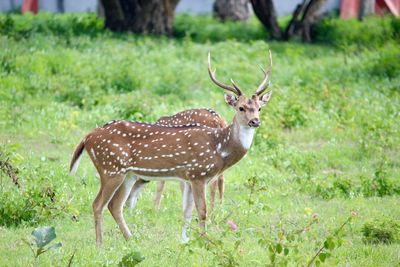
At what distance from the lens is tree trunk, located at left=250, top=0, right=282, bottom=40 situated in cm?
2528

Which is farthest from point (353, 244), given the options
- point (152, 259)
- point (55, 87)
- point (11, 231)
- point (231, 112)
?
point (55, 87)

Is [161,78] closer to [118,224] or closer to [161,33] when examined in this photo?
[161,33]

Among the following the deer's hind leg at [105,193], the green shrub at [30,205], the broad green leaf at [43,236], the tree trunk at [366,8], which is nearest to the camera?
the broad green leaf at [43,236]

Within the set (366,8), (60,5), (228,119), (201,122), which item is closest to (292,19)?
(366,8)

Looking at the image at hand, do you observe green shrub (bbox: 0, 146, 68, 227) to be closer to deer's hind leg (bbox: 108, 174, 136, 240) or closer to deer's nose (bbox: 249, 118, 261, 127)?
deer's hind leg (bbox: 108, 174, 136, 240)

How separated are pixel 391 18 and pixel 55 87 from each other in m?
10.4

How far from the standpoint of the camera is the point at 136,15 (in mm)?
25625

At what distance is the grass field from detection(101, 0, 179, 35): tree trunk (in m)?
0.51

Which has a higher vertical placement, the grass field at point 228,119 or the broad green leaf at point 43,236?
the broad green leaf at point 43,236

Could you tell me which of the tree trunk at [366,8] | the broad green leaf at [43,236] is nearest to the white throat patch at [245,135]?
the broad green leaf at [43,236]

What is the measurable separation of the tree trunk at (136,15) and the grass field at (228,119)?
51 cm

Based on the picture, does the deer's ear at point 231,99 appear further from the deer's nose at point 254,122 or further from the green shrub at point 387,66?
the green shrub at point 387,66

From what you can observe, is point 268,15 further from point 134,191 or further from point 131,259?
point 131,259

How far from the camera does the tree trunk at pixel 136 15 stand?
25547 mm
